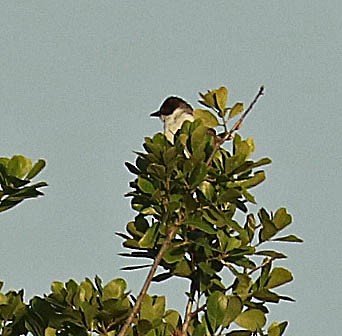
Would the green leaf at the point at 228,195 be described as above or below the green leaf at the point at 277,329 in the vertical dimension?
above

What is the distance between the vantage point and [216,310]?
302 centimetres

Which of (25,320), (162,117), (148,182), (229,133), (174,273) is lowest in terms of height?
(25,320)

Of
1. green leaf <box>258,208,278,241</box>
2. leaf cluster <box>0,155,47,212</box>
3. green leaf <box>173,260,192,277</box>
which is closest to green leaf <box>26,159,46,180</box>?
leaf cluster <box>0,155,47,212</box>

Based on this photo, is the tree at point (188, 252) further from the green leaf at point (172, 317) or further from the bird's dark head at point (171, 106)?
the bird's dark head at point (171, 106)

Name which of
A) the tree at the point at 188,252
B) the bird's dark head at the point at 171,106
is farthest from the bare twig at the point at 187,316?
the bird's dark head at the point at 171,106

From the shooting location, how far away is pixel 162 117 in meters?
8.93

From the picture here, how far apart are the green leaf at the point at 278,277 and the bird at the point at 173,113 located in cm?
486

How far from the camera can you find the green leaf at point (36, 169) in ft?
9.68

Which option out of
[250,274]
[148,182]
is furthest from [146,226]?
[250,274]

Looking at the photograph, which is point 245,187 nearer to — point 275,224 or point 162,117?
point 275,224

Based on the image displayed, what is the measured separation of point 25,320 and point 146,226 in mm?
547

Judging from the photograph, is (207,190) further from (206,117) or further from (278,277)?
(206,117)

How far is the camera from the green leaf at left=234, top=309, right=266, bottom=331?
3098mm

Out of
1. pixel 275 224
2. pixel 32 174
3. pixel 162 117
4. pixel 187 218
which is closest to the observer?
pixel 32 174
